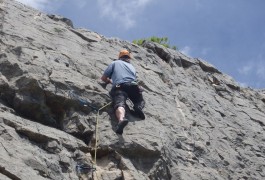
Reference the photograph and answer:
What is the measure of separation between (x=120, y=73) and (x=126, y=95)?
0.60 metres

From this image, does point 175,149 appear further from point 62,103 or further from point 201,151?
point 62,103

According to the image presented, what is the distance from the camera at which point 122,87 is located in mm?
12625

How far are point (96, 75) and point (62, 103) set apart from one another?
2.07 meters

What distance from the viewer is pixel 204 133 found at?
1455cm

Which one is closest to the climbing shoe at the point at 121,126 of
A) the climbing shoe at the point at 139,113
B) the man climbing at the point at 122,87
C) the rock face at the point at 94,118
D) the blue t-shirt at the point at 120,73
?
the rock face at the point at 94,118

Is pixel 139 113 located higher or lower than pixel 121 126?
higher

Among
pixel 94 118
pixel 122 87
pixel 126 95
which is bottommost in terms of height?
pixel 94 118

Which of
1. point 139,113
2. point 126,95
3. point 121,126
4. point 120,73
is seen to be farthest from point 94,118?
point 120,73

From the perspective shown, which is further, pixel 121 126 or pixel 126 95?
pixel 126 95

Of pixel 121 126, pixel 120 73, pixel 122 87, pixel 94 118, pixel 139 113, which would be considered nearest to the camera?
pixel 121 126

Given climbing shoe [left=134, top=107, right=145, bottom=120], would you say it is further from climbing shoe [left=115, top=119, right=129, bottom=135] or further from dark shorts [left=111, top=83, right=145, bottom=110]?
climbing shoe [left=115, top=119, right=129, bottom=135]

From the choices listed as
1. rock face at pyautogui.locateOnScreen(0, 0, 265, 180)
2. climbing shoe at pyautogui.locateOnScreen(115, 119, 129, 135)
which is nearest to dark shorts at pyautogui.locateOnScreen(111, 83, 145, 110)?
rock face at pyautogui.locateOnScreen(0, 0, 265, 180)

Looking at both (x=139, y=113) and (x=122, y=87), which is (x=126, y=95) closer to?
(x=122, y=87)

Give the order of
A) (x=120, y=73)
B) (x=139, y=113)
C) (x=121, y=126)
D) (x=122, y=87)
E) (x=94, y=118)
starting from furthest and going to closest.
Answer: (x=120, y=73) → (x=139, y=113) → (x=122, y=87) → (x=94, y=118) → (x=121, y=126)
